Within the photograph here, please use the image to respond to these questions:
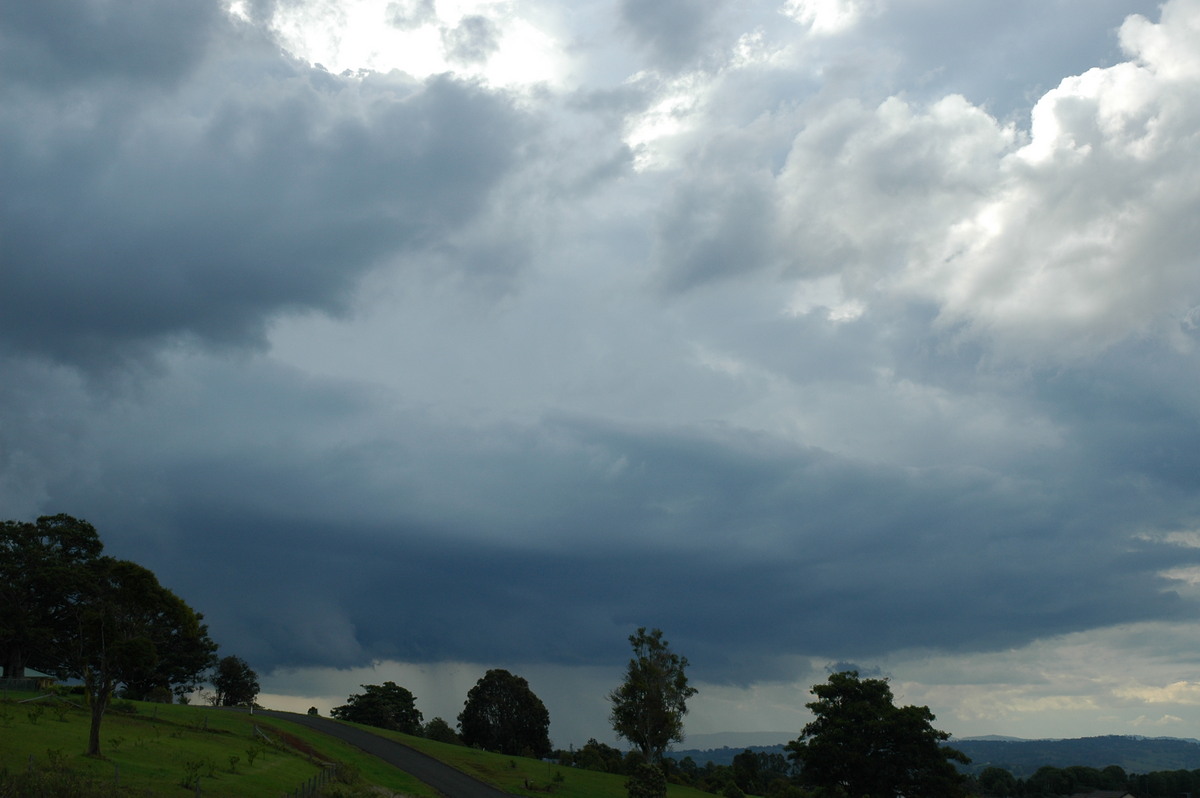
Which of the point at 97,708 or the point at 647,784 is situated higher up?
the point at 97,708

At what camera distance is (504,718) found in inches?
5133

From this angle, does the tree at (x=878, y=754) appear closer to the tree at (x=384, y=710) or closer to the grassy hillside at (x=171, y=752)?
the grassy hillside at (x=171, y=752)

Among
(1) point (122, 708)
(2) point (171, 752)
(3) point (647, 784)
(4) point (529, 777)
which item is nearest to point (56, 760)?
(2) point (171, 752)

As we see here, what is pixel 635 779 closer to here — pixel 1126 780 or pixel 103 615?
pixel 103 615

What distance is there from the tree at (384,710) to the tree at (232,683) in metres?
14.1

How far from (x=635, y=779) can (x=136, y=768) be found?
3430cm

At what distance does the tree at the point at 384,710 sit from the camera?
131 metres

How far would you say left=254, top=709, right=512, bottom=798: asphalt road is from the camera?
63375 mm

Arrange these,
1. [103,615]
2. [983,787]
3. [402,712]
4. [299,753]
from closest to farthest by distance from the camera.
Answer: [103,615] → [299,753] → [402,712] → [983,787]

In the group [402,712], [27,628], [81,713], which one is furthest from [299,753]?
[402,712]

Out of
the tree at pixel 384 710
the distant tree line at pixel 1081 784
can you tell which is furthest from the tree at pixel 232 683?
the distant tree line at pixel 1081 784

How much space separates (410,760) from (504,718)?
56365mm

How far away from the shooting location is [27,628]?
89000 millimetres

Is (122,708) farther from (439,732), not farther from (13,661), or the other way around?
(439,732)
